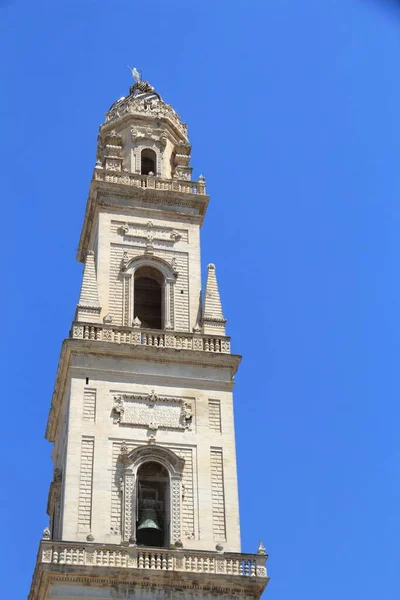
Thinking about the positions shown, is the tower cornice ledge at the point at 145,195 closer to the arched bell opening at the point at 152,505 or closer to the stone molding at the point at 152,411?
the stone molding at the point at 152,411

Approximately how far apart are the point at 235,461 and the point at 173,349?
13.9 ft

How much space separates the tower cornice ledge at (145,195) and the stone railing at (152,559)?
45.5ft

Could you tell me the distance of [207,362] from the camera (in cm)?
4038

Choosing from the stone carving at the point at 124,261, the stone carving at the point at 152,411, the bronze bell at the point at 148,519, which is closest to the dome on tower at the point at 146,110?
the stone carving at the point at 124,261

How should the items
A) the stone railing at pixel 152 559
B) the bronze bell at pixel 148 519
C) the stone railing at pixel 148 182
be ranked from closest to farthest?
the stone railing at pixel 152 559
the bronze bell at pixel 148 519
the stone railing at pixel 148 182

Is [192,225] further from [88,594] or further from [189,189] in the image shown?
[88,594]

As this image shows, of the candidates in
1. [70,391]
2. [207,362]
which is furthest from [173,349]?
[70,391]

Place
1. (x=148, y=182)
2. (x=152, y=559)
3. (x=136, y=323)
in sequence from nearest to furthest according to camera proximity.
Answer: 1. (x=152, y=559)
2. (x=136, y=323)
3. (x=148, y=182)

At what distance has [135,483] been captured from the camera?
3738cm

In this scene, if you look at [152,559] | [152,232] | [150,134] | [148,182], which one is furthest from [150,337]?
[150,134]

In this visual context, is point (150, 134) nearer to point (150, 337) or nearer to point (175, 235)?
point (175, 235)

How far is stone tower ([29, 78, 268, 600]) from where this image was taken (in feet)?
115

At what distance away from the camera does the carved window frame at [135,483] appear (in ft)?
119

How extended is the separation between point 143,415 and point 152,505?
113 inches
